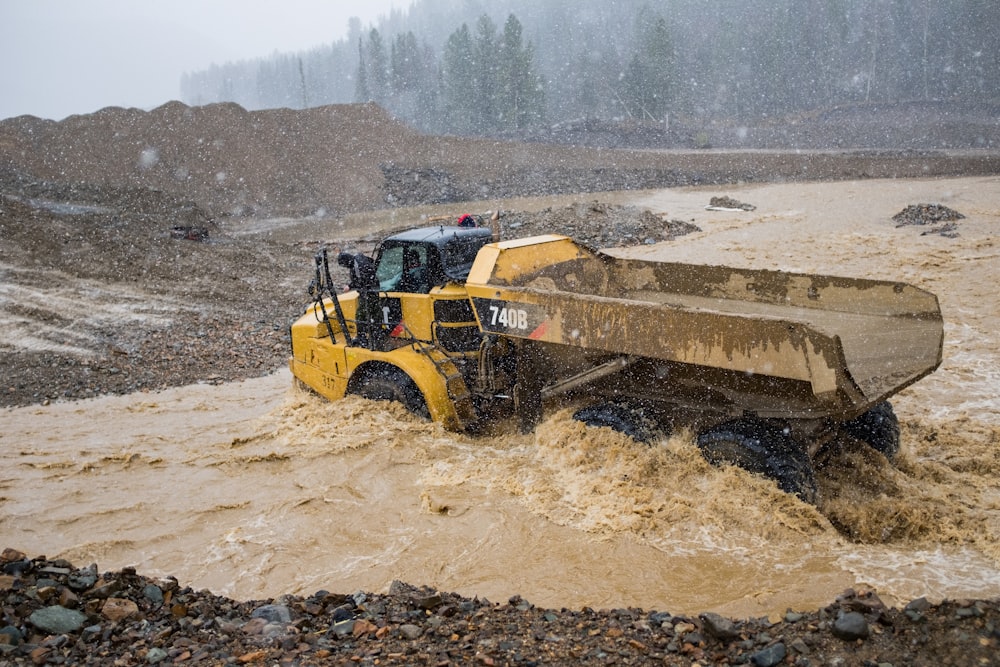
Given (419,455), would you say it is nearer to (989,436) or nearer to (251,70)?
(989,436)

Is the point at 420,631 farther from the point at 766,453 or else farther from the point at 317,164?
the point at 317,164

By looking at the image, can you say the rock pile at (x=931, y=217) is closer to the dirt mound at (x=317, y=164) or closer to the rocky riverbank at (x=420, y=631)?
the dirt mound at (x=317, y=164)

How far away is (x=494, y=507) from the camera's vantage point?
6.71 m

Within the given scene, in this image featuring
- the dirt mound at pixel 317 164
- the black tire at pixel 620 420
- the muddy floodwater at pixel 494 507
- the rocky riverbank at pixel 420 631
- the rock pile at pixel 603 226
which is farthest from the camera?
the dirt mound at pixel 317 164

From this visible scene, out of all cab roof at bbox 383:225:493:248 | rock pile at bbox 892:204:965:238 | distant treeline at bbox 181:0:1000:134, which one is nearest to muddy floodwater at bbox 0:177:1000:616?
cab roof at bbox 383:225:493:248

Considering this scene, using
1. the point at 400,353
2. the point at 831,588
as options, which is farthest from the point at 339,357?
the point at 831,588

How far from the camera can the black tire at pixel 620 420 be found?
6.60 m

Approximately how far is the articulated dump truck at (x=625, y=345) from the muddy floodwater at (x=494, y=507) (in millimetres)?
277

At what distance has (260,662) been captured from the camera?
148 inches

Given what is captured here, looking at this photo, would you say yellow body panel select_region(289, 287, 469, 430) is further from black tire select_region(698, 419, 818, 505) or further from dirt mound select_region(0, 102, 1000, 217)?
dirt mound select_region(0, 102, 1000, 217)

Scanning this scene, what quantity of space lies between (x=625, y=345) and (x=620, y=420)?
0.79 m

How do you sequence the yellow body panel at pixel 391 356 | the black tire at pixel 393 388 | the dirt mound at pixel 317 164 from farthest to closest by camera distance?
the dirt mound at pixel 317 164, the black tire at pixel 393 388, the yellow body panel at pixel 391 356

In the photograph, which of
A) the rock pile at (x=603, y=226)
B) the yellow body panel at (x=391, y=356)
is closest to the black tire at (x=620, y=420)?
the yellow body panel at (x=391, y=356)

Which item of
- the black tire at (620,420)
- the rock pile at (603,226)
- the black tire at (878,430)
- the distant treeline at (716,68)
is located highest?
the distant treeline at (716,68)
